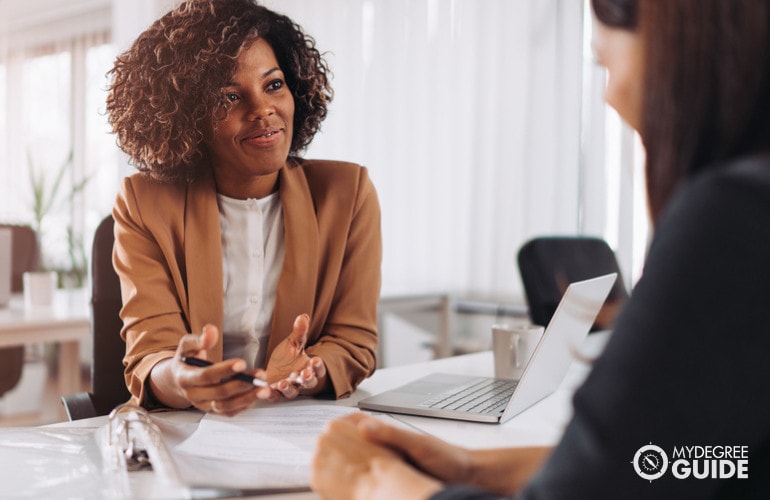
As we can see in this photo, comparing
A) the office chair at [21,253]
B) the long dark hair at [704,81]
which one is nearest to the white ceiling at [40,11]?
the office chair at [21,253]

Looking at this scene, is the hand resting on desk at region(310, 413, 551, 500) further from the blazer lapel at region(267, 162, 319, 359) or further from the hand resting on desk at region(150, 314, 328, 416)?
the blazer lapel at region(267, 162, 319, 359)

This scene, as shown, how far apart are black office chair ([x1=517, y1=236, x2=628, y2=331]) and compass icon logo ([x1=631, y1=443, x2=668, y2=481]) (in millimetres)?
1474

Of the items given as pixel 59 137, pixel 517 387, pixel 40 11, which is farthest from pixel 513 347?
→ pixel 40 11

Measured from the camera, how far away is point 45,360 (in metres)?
5.03

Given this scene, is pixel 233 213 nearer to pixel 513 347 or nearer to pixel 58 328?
pixel 513 347

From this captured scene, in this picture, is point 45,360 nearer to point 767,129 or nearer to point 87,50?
point 87,50

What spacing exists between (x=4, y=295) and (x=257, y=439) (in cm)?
225

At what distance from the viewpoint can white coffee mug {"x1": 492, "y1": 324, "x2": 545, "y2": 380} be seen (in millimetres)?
1395

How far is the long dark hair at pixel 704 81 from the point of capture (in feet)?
1.79

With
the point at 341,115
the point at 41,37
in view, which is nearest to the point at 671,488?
the point at 341,115

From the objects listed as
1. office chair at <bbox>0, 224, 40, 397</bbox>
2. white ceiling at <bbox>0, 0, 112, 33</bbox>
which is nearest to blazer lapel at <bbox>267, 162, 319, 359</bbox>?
office chair at <bbox>0, 224, 40, 397</bbox>

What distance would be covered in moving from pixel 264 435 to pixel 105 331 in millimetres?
719

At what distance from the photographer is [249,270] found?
1475mm

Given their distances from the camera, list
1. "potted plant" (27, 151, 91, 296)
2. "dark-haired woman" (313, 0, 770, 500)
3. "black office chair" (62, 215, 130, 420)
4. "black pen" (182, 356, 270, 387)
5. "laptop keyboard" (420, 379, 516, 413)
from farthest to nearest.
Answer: "potted plant" (27, 151, 91, 296)
"black office chair" (62, 215, 130, 420)
"laptop keyboard" (420, 379, 516, 413)
"black pen" (182, 356, 270, 387)
"dark-haired woman" (313, 0, 770, 500)
